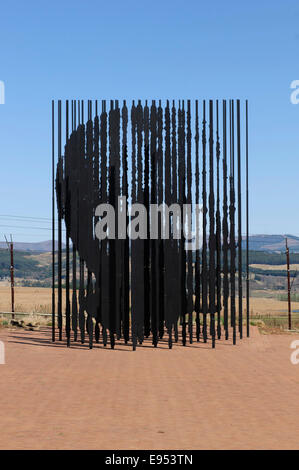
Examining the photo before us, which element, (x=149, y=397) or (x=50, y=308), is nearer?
(x=149, y=397)

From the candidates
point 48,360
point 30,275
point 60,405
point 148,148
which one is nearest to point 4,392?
point 60,405

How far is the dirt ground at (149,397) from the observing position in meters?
7.58

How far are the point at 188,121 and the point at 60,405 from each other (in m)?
8.29

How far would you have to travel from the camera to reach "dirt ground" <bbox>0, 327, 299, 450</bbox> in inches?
298

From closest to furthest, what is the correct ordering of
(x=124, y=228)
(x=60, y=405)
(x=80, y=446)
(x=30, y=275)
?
(x=80, y=446), (x=60, y=405), (x=124, y=228), (x=30, y=275)

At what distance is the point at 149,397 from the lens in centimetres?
1006

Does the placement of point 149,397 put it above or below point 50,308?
above

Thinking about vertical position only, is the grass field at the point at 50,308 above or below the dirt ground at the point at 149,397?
below

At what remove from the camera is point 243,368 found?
42.4 ft

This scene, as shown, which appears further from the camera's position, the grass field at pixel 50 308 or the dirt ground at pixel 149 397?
the grass field at pixel 50 308
